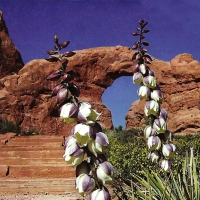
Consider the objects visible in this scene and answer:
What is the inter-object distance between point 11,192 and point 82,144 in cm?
671

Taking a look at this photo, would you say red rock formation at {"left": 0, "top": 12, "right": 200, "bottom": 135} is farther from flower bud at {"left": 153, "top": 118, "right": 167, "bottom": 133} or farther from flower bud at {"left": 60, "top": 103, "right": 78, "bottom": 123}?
flower bud at {"left": 60, "top": 103, "right": 78, "bottom": 123}

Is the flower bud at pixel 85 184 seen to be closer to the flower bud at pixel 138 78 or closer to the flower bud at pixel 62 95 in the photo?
the flower bud at pixel 62 95

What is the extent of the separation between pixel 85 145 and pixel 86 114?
110 millimetres

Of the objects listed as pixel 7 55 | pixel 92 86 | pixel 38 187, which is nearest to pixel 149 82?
pixel 38 187

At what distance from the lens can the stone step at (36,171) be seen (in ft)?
30.7

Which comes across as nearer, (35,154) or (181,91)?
(35,154)

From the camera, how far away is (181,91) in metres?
23.8

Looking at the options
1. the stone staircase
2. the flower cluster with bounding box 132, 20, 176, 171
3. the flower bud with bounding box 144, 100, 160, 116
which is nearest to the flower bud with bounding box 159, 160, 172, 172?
the flower cluster with bounding box 132, 20, 176, 171

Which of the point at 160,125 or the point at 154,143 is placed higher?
the point at 160,125

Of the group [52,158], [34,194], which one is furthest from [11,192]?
[52,158]

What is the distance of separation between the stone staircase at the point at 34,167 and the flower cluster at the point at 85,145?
6.09 meters

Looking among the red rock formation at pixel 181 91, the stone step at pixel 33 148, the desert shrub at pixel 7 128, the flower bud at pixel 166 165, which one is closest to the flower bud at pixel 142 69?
the flower bud at pixel 166 165

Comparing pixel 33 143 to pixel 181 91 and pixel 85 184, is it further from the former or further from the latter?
pixel 181 91

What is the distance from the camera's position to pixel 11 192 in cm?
747
